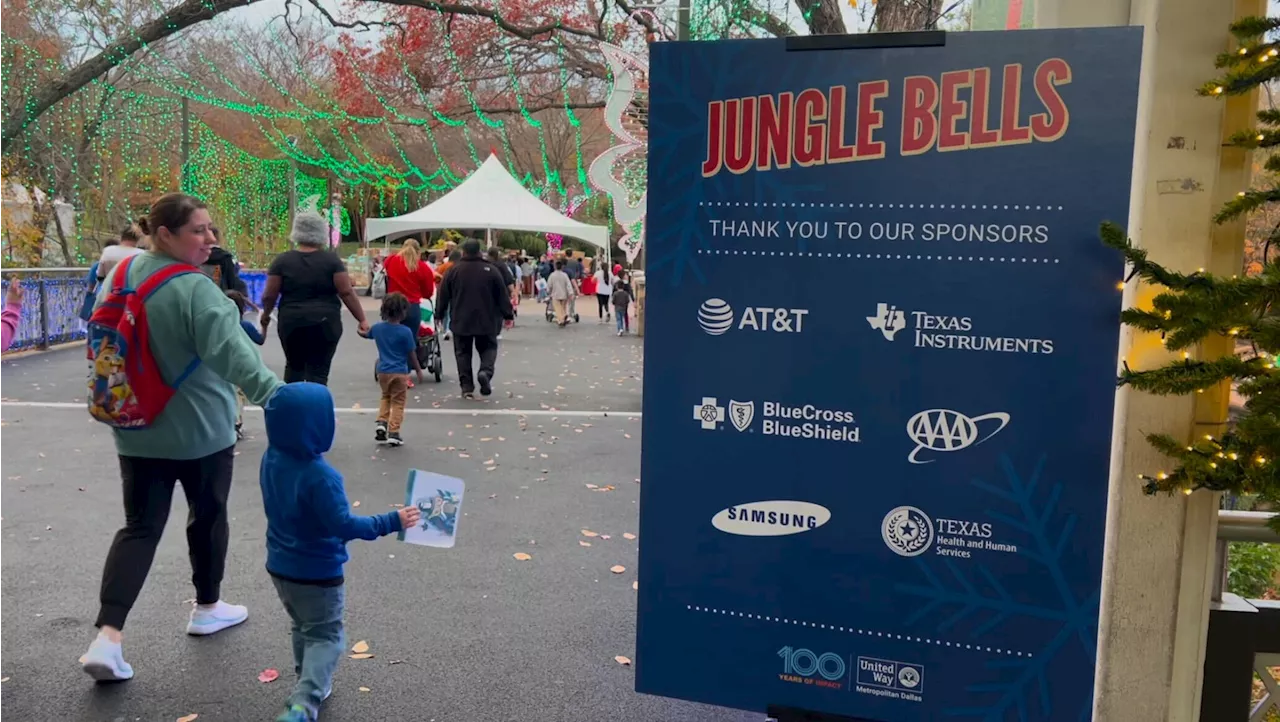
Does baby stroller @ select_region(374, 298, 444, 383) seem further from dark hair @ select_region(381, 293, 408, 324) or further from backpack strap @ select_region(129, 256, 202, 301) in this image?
backpack strap @ select_region(129, 256, 202, 301)

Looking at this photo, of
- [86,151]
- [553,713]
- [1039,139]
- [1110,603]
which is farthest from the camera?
[86,151]

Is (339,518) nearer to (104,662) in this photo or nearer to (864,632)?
(104,662)

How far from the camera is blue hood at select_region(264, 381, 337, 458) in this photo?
10.0 feet

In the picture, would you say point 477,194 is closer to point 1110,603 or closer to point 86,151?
point 86,151

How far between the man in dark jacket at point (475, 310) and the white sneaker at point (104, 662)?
683 centimetres

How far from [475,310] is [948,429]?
844 centimetres

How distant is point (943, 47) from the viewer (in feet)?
7.38

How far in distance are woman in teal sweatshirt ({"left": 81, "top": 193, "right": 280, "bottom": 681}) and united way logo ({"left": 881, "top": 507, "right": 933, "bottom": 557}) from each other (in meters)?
2.18

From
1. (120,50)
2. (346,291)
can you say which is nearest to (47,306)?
(120,50)

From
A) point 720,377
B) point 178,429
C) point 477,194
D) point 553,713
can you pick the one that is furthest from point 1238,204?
point 477,194

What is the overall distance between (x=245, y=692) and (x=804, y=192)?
9.06 ft

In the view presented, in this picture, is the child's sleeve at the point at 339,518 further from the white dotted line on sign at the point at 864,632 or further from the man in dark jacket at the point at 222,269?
the man in dark jacket at the point at 222,269

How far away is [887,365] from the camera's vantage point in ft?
7.86

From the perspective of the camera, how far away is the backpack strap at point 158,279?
3416mm
